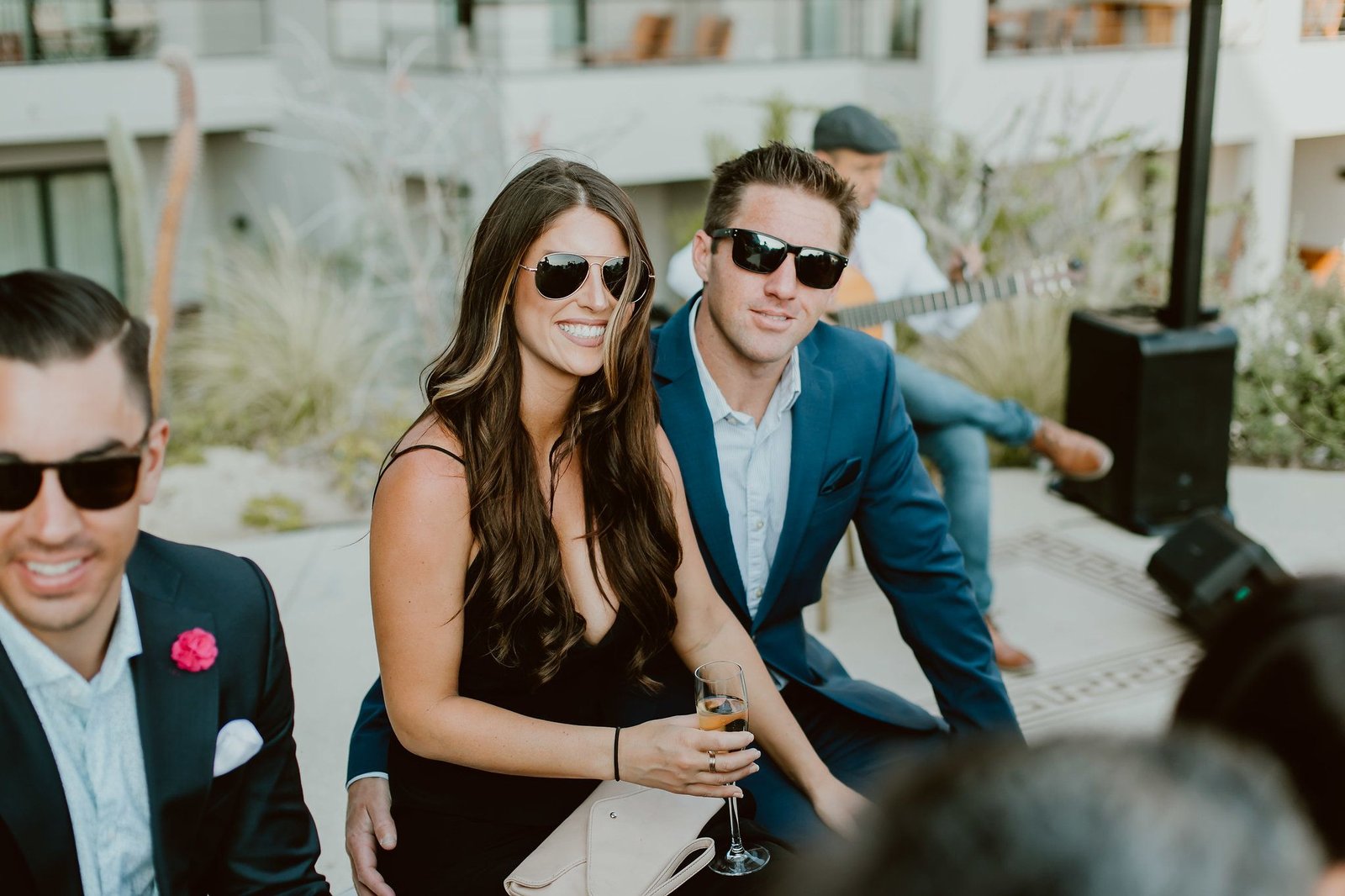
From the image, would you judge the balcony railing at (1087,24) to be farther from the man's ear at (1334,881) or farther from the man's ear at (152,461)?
the man's ear at (1334,881)

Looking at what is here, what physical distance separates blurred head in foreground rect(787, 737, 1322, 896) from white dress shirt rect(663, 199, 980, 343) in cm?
429

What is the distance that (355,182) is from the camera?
13.4 metres

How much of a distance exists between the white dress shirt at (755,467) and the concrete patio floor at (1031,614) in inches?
43.1

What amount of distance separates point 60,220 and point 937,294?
14129mm

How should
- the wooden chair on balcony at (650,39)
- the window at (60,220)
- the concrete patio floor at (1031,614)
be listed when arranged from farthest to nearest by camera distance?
the window at (60,220) < the wooden chair on balcony at (650,39) < the concrete patio floor at (1031,614)

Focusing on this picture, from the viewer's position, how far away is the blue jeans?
4.48m

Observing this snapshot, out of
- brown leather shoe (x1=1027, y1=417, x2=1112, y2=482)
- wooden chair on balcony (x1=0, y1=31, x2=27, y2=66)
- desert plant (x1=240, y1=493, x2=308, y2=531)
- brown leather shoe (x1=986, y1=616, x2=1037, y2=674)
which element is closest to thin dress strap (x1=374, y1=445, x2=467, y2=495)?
brown leather shoe (x1=986, y1=616, x2=1037, y2=674)

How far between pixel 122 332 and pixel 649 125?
11636 millimetres

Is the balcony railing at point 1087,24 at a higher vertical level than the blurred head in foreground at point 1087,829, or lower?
higher

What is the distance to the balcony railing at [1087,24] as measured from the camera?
1416cm

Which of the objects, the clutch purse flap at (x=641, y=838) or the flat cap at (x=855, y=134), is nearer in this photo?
the clutch purse flap at (x=641, y=838)

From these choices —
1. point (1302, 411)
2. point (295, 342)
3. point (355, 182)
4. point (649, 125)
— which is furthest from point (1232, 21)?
point (295, 342)

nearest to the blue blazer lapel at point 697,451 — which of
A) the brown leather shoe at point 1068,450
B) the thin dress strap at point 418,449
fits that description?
the thin dress strap at point 418,449

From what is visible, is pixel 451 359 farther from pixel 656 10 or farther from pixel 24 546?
pixel 656 10
